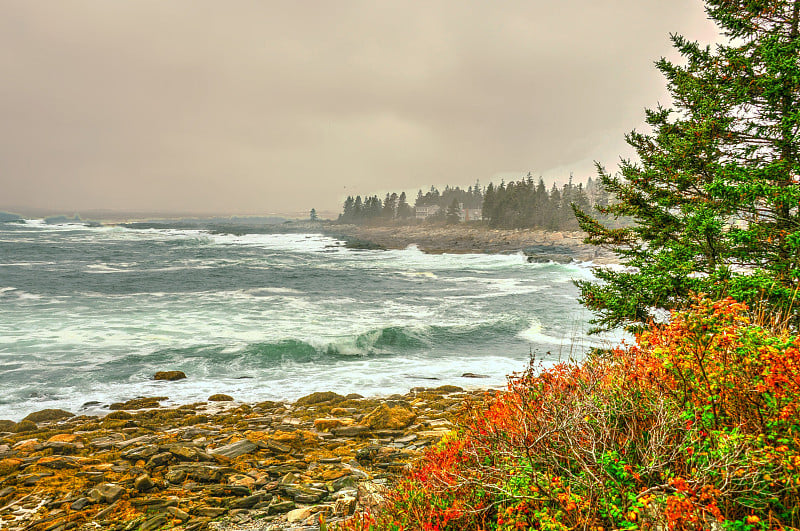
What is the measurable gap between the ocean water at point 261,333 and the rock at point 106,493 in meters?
5.97

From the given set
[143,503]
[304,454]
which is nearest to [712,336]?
[304,454]

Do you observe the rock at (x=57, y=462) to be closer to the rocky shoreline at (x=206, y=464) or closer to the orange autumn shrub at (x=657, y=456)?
the rocky shoreline at (x=206, y=464)

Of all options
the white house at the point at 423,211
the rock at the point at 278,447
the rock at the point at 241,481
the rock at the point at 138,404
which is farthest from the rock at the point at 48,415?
the white house at the point at 423,211

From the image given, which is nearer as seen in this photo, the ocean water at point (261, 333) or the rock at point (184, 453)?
the rock at point (184, 453)

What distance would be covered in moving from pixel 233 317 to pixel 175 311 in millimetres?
4365

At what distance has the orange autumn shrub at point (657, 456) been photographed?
2.86m

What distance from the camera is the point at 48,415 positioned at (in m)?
9.65

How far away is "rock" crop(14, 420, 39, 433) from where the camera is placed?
8.71m

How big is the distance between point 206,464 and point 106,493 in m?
1.32

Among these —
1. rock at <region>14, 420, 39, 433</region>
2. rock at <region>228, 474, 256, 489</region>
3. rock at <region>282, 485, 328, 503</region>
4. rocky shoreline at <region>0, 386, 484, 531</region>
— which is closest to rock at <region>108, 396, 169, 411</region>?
rocky shoreline at <region>0, 386, 484, 531</region>

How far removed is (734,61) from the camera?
9500mm

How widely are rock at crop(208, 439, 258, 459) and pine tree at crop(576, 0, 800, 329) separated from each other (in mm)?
9249

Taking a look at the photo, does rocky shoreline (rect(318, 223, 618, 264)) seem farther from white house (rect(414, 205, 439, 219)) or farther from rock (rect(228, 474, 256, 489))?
white house (rect(414, 205, 439, 219))

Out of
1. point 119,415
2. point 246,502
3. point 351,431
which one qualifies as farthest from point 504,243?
point 246,502
